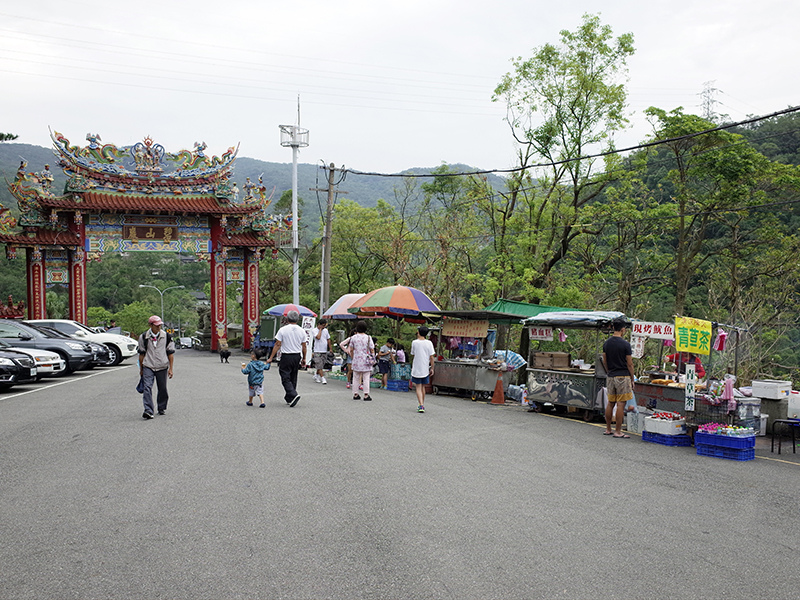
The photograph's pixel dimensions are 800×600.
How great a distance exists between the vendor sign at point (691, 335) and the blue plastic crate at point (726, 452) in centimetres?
184

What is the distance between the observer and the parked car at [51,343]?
2088 centimetres

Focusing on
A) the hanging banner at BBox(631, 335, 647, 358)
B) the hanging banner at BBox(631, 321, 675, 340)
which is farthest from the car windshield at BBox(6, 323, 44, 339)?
the hanging banner at BBox(631, 321, 675, 340)

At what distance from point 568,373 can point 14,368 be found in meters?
12.8

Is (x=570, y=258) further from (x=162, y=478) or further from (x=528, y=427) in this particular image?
(x=162, y=478)

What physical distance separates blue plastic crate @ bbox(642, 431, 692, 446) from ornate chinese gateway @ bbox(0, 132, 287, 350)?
2664 centimetres

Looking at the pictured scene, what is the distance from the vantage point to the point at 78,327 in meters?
26.0

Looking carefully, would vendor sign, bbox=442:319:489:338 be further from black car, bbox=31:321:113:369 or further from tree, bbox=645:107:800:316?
black car, bbox=31:321:113:369

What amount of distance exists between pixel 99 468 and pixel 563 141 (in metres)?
23.0

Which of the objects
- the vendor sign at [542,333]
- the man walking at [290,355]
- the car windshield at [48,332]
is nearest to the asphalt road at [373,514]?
the man walking at [290,355]

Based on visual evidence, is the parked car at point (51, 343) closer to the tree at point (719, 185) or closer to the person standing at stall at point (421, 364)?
the person standing at stall at point (421, 364)

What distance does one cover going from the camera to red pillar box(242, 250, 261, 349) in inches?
1435

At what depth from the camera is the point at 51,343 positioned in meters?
21.1

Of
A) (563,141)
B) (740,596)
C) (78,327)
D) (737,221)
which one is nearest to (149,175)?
(78,327)

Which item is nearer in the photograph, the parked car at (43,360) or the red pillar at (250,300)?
the parked car at (43,360)
